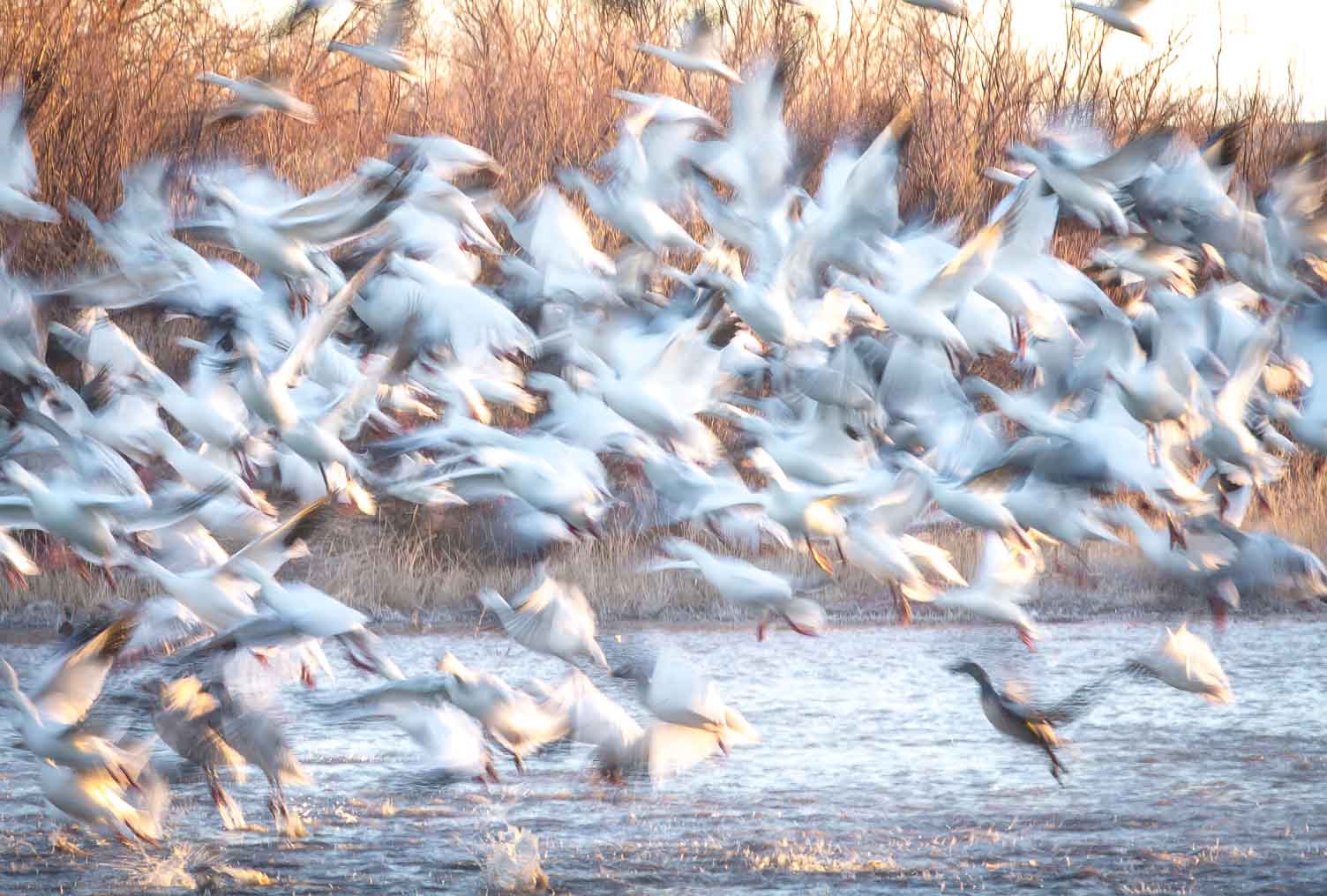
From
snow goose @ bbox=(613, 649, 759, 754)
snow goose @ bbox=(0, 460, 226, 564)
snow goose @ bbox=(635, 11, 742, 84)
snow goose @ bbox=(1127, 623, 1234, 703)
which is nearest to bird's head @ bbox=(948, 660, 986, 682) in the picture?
snow goose @ bbox=(1127, 623, 1234, 703)

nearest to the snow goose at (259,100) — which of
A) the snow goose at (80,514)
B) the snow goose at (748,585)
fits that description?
the snow goose at (80,514)

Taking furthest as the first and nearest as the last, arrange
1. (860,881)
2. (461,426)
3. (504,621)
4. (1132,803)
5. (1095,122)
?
(1095,122), (461,426), (1132,803), (504,621), (860,881)

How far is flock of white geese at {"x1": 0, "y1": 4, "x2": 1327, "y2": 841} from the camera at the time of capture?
20.5 ft

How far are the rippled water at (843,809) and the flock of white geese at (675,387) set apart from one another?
332 millimetres

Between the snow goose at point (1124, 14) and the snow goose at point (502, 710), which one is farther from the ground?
the snow goose at point (1124, 14)

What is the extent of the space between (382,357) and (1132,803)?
3652 millimetres

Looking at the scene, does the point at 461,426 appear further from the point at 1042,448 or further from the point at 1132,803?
the point at 1132,803

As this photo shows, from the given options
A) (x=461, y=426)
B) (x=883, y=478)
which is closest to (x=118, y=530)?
(x=461, y=426)

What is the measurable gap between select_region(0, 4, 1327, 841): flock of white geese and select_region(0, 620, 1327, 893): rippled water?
332 mm

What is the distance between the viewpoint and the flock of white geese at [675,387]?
626 centimetres

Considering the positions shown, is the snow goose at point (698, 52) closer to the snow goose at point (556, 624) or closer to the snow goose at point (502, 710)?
the snow goose at point (556, 624)

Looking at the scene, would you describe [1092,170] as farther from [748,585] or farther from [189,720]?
[189,720]

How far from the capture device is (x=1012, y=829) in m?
6.27

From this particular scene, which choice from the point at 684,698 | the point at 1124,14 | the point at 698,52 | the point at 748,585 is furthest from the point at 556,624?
the point at 698,52
